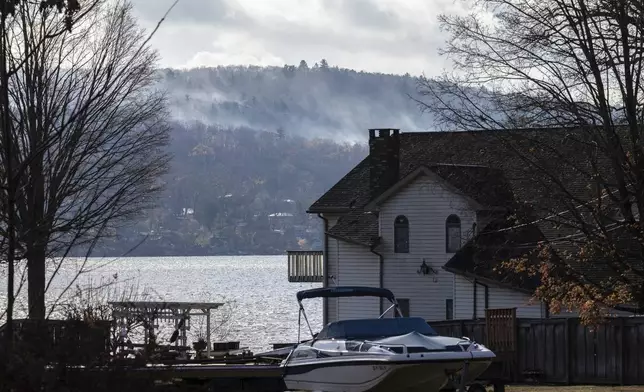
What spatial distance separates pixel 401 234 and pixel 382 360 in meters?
28.7

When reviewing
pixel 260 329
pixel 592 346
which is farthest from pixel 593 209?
pixel 260 329

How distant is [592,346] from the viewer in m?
32.1

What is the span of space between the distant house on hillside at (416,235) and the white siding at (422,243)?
1.6 inches

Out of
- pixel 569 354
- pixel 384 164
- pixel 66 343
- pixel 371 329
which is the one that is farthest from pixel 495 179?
pixel 384 164

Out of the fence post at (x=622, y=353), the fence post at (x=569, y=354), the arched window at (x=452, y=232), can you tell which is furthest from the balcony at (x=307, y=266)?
the fence post at (x=622, y=353)

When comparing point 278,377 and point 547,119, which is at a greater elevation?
point 547,119

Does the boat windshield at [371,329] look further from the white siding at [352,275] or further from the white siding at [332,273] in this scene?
the white siding at [332,273]

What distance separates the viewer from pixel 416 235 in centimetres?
4956

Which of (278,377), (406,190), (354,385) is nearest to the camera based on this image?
(354,385)

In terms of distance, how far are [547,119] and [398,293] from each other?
26.7m

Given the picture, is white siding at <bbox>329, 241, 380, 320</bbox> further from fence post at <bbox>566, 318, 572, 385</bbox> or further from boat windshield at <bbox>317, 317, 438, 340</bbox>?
boat windshield at <bbox>317, 317, 438, 340</bbox>

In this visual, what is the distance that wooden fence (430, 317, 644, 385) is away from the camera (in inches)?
1227

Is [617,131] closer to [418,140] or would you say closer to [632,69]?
[632,69]

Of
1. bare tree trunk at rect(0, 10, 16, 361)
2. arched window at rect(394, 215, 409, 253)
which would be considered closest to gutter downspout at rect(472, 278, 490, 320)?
arched window at rect(394, 215, 409, 253)
